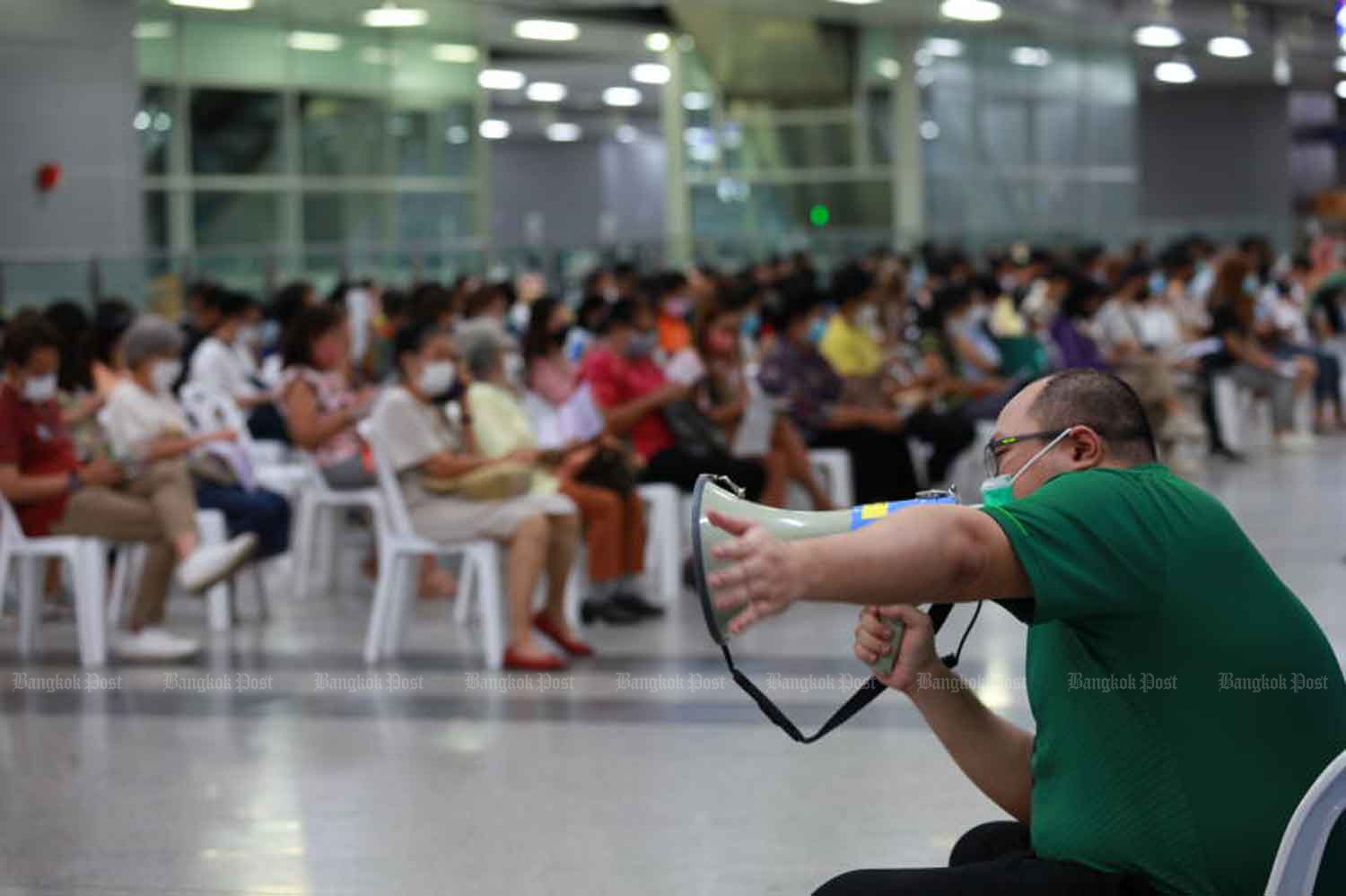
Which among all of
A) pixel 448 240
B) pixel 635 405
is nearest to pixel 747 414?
pixel 635 405

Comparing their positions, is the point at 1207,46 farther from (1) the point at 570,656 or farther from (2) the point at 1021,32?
(1) the point at 570,656

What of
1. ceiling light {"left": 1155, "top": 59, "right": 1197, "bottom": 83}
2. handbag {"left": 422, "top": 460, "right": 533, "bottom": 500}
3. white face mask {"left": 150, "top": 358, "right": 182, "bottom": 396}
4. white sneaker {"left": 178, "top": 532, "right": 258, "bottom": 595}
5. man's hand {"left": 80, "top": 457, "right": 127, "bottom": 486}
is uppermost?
ceiling light {"left": 1155, "top": 59, "right": 1197, "bottom": 83}

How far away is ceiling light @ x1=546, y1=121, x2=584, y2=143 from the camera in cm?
4703

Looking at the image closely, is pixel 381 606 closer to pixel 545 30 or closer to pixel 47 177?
pixel 47 177

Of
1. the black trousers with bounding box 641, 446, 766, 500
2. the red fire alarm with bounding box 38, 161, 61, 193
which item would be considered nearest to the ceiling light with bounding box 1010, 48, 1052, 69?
the red fire alarm with bounding box 38, 161, 61, 193

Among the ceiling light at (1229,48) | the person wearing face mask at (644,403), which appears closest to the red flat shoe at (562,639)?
the person wearing face mask at (644,403)

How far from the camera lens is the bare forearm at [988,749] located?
3.11 meters

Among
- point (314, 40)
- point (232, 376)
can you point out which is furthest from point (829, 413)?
point (314, 40)

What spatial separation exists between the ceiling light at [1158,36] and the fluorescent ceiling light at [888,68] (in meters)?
3.56

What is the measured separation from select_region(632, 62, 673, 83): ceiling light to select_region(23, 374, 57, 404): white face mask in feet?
86.0

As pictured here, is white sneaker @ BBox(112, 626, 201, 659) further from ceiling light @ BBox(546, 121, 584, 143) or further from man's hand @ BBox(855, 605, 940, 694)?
ceiling light @ BBox(546, 121, 584, 143)

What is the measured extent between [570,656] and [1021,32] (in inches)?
1007

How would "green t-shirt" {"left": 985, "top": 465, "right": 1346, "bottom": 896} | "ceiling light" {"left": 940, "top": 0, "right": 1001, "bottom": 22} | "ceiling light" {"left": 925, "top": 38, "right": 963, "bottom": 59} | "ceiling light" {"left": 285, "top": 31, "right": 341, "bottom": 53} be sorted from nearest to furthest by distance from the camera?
1. "green t-shirt" {"left": 985, "top": 465, "right": 1346, "bottom": 896}
2. "ceiling light" {"left": 285, "top": 31, "right": 341, "bottom": 53}
3. "ceiling light" {"left": 940, "top": 0, "right": 1001, "bottom": 22}
4. "ceiling light" {"left": 925, "top": 38, "right": 963, "bottom": 59}

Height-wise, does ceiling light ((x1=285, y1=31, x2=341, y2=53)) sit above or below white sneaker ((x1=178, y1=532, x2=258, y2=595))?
above
